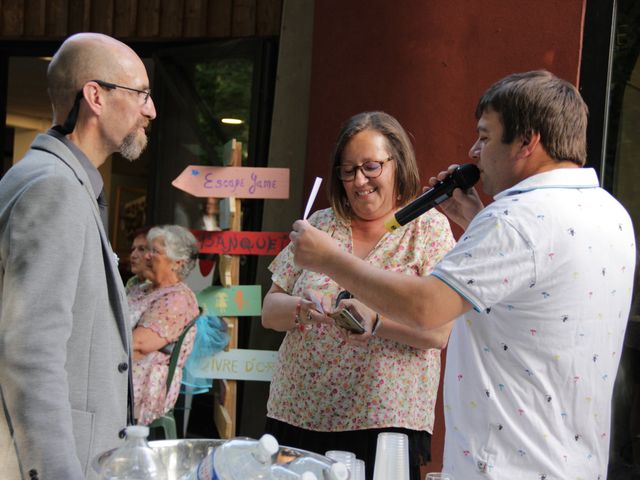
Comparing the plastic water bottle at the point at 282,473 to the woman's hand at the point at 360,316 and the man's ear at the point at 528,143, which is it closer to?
the man's ear at the point at 528,143

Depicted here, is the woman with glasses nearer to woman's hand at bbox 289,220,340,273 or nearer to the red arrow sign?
woman's hand at bbox 289,220,340,273

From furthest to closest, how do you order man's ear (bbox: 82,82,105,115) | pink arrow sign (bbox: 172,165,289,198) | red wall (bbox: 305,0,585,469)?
pink arrow sign (bbox: 172,165,289,198)
red wall (bbox: 305,0,585,469)
man's ear (bbox: 82,82,105,115)

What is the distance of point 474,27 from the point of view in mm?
3572

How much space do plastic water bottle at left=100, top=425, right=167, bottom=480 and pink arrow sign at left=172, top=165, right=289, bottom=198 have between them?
259 cm

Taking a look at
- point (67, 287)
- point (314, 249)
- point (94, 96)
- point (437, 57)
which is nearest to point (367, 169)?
point (314, 249)

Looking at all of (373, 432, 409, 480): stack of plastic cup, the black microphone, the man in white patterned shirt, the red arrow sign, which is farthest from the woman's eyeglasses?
the red arrow sign

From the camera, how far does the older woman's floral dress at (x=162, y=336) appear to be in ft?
13.3

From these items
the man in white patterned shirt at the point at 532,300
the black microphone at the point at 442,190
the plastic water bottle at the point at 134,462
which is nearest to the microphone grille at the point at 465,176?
the black microphone at the point at 442,190

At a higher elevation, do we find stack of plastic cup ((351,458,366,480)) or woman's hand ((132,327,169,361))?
stack of plastic cup ((351,458,366,480))

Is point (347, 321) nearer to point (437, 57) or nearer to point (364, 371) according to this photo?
point (364, 371)

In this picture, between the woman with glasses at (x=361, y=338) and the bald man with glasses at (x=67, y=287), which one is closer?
the bald man with glasses at (x=67, y=287)

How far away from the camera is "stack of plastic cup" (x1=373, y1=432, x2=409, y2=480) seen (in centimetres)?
167

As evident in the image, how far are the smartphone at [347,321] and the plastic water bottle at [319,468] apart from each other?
3.09ft

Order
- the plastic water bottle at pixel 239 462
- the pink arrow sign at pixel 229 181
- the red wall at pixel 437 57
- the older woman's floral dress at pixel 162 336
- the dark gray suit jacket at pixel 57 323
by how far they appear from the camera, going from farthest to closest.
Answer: the older woman's floral dress at pixel 162 336 → the pink arrow sign at pixel 229 181 → the red wall at pixel 437 57 → the dark gray suit jacket at pixel 57 323 → the plastic water bottle at pixel 239 462
